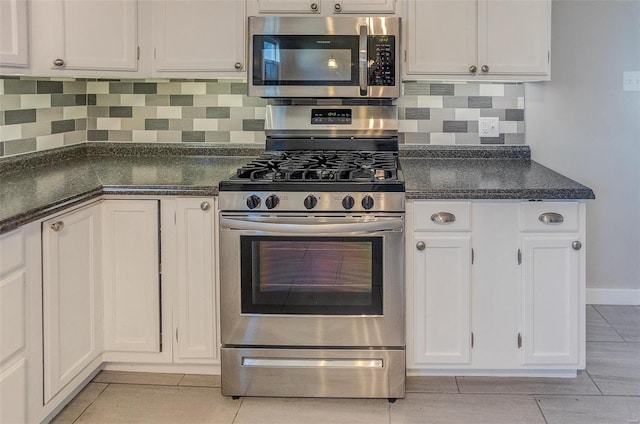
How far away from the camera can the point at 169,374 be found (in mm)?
2896

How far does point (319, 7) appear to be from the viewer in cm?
311

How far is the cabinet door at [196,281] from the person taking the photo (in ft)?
8.91

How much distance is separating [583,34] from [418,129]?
105 centimetres

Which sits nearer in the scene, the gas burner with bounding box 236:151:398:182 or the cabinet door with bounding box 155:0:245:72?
the gas burner with bounding box 236:151:398:182

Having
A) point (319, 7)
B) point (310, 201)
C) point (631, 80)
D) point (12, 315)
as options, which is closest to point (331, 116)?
point (319, 7)

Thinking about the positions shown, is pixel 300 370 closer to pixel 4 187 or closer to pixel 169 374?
pixel 169 374

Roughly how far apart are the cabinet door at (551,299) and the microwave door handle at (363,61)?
972mm

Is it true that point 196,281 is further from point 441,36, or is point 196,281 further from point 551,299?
point 441,36

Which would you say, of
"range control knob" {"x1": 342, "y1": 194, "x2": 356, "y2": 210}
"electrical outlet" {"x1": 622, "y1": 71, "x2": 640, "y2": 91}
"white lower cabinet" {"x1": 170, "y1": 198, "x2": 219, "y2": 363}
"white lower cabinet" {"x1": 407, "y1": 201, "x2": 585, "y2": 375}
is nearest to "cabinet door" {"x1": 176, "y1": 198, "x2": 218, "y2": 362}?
"white lower cabinet" {"x1": 170, "y1": 198, "x2": 219, "y2": 363}

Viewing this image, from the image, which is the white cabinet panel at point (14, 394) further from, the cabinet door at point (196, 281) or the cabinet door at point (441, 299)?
the cabinet door at point (441, 299)

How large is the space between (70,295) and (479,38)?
6.62ft

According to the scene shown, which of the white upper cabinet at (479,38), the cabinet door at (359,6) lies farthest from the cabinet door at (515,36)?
the cabinet door at (359,6)

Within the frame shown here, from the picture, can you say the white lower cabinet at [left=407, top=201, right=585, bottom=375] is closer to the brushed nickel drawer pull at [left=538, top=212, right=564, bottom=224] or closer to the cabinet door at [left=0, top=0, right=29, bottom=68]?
the brushed nickel drawer pull at [left=538, top=212, right=564, bottom=224]

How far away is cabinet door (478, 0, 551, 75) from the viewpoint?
3037mm
